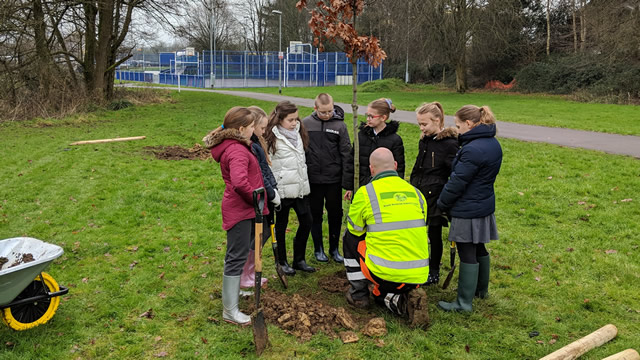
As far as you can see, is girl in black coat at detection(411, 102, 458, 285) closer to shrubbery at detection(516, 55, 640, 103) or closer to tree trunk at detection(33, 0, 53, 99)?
tree trunk at detection(33, 0, 53, 99)

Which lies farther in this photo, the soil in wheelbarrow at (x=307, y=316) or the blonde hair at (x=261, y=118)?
the blonde hair at (x=261, y=118)

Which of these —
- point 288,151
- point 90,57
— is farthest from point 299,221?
point 90,57

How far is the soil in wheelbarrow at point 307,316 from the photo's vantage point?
4324 millimetres

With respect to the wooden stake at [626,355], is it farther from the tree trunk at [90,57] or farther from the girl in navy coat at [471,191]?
the tree trunk at [90,57]

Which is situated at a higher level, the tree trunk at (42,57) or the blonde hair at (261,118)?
the tree trunk at (42,57)

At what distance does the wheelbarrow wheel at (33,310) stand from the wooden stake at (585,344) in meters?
4.11

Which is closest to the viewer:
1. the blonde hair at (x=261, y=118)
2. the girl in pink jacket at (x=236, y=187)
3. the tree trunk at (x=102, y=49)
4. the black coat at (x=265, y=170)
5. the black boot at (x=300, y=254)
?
the girl in pink jacket at (x=236, y=187)

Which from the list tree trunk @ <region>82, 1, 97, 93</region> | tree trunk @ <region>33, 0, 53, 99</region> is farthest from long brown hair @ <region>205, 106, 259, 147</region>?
tree trunk @ <region>82, 1, 97, 93</region>

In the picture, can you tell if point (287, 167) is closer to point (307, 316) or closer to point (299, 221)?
point (299, 221)

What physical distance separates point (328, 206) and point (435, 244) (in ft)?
4.23

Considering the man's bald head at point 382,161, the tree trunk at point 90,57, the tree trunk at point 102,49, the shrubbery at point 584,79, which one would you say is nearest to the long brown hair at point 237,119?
the man's bald head at point 382,161

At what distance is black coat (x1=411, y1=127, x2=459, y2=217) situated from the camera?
4992 millimetres

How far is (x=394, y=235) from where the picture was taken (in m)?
4.23

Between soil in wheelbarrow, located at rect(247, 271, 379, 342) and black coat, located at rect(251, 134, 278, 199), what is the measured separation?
1.01 meters
